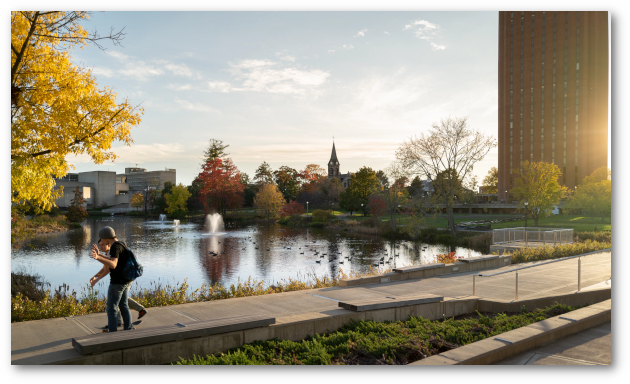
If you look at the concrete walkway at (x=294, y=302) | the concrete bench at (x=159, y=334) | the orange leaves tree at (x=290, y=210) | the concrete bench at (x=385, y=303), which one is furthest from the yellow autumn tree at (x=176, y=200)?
the concrete bench at (x=159, y=334)

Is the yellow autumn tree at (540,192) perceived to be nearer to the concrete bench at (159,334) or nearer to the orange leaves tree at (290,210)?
the orange leaves tree at (290,210)

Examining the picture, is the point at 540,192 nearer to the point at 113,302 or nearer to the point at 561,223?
the point at 561,223

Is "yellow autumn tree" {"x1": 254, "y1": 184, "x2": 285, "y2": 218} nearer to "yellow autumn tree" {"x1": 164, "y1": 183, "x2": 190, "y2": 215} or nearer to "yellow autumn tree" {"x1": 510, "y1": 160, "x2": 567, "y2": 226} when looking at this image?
"yellow autumn tree" {"x1": 164, "y1": 183, "x2": 190, "y2": 215}

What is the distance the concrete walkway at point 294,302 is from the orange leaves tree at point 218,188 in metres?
61.3

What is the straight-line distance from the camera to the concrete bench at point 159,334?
4859mm

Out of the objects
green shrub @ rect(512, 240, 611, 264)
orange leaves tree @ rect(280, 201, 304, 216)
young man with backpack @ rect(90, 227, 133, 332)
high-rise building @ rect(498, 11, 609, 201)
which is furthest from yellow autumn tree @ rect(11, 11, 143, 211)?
high-rise building @ rect(498, 11, 609, 201)

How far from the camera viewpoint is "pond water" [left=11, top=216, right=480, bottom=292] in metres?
20.3

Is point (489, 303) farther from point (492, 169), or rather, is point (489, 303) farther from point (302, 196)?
point (492, 169)

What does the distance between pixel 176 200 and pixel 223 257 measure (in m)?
55.3

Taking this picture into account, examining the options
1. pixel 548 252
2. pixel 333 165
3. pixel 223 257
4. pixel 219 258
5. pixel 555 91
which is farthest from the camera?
pixel 333 165

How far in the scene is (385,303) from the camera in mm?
7566

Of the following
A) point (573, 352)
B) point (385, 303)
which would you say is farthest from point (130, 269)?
point (573, 352)

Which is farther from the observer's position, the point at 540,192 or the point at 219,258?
the point at 540,192
